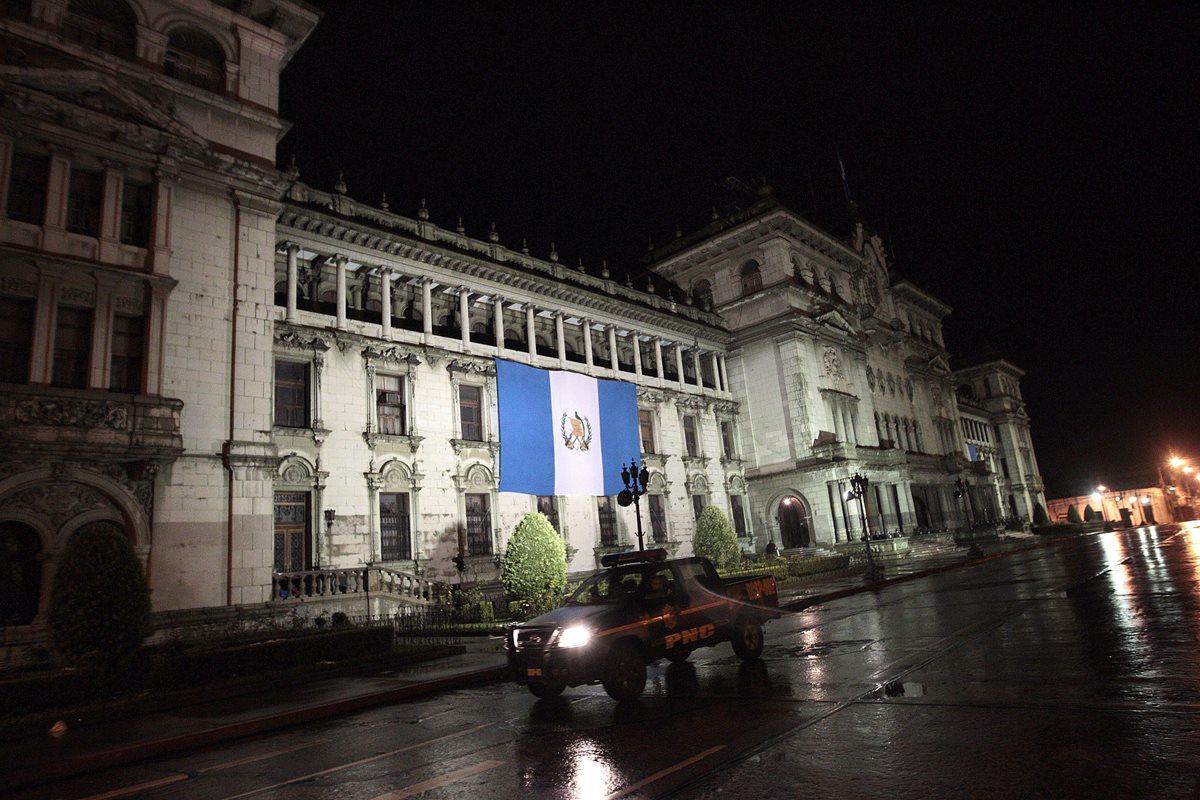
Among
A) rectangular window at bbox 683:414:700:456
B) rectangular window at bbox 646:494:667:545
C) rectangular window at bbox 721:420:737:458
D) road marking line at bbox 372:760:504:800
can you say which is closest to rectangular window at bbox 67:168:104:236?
road marking line at bbox 372:760:504:800

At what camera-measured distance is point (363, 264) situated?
25.9 m

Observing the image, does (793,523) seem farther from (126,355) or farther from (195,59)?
(195,59)

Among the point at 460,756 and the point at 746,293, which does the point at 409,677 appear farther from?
the point at 746,293

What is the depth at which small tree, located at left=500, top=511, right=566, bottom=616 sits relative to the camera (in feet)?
67.9

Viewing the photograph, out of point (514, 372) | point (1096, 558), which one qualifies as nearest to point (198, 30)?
point (514, 372)

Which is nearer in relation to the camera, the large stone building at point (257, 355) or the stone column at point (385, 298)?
the large stone building at point (257, 355)

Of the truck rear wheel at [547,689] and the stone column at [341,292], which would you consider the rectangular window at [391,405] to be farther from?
the truck rear wheel at [547,689]

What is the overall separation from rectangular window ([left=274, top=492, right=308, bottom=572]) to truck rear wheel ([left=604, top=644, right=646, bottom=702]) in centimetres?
1560

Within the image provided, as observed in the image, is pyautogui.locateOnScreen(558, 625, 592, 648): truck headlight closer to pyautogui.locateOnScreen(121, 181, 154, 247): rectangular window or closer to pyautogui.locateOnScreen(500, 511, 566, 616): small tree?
pyautogui.locateOnScreen(500, 511, 566, 616): small tree

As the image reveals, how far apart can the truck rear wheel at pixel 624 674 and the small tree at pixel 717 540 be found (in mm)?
20645

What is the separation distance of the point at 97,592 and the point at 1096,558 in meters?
32.9

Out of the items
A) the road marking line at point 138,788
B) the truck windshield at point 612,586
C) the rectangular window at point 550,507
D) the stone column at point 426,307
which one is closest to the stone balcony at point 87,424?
the stone column at point 426,307

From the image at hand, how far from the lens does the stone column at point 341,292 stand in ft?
79.8

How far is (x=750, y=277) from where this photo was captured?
45875 mm
